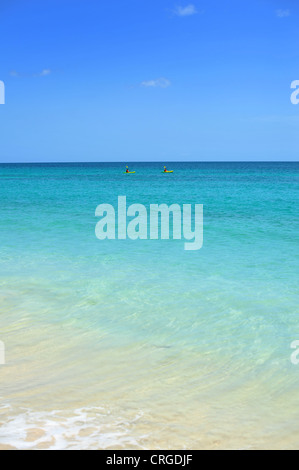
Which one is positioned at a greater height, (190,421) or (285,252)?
(285,252)

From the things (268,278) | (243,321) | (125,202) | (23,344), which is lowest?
(23,344)

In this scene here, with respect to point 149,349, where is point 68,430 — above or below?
below

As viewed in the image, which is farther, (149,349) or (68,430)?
(149,349)

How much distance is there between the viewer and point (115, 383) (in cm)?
431

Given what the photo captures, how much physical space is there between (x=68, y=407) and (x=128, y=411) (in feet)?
1.85

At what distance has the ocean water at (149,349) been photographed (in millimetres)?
3527

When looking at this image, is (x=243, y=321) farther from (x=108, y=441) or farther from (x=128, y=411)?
(x=108, y=441)

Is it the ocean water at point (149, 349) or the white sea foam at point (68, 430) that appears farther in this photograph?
the ocean water at point (149, 349)

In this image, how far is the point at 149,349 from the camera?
518 cm

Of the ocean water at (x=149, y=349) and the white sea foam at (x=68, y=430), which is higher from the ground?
the ocean water at (x=149, y=349)

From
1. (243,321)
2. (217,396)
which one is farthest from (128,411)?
(243,321)

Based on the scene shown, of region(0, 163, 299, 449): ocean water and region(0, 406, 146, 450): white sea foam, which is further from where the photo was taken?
region(0, 163, 299, 449): ocean water

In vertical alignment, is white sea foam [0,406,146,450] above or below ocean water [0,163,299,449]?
below

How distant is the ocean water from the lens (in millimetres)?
3527
